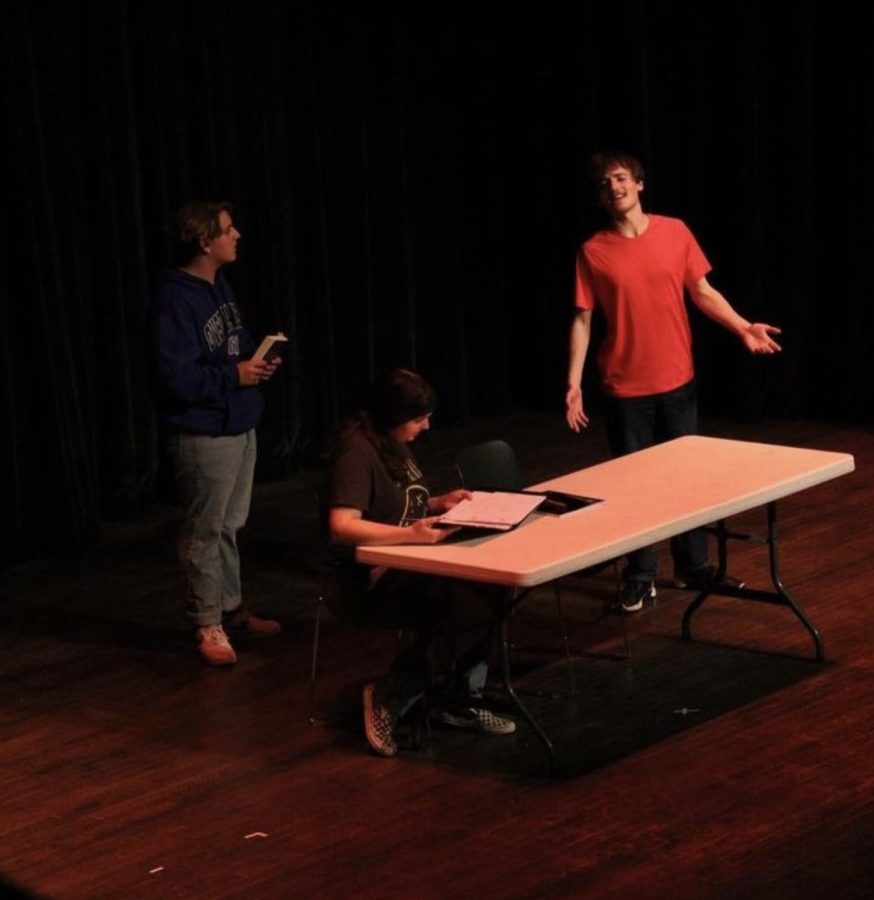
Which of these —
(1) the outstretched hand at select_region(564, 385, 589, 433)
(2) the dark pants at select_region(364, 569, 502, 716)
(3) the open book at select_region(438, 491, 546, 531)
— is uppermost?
(1) the outstretched hand at select_region(564, 385, 589, 433)

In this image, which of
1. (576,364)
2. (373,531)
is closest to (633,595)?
(576,364)

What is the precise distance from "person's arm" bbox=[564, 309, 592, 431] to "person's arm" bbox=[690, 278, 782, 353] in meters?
0.38

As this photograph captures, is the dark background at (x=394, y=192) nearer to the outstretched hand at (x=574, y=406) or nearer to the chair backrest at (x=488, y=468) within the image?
the outstretched hand at (x=574, y=406)

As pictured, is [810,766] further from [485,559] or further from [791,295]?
[791,295]

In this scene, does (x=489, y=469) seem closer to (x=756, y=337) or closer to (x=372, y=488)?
(x=372, y=488)

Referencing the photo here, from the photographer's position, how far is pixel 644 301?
6223mm

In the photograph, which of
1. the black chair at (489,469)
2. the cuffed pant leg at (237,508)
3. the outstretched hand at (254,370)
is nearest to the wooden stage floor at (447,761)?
the cuffed pant leg at (237,508)

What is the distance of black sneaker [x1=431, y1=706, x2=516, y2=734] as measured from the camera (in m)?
5.34

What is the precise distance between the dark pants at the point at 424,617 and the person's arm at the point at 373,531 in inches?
6.9

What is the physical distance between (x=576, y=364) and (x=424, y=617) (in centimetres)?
154

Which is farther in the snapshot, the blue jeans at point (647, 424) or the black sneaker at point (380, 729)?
the blue jeans at point (647, 424)

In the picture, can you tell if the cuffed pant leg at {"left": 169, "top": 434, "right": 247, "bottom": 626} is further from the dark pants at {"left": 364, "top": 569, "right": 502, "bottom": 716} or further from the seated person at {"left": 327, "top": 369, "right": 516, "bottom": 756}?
the dark pants at {"left": 364, "top": 569, "right": 502, "bottom": 716}

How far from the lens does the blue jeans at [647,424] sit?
6258 millimetres

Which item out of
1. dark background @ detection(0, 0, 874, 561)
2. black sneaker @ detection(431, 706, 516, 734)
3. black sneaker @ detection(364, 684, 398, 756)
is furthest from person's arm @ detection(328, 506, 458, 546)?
dark background @ detection(0, 0, 874, 561)
